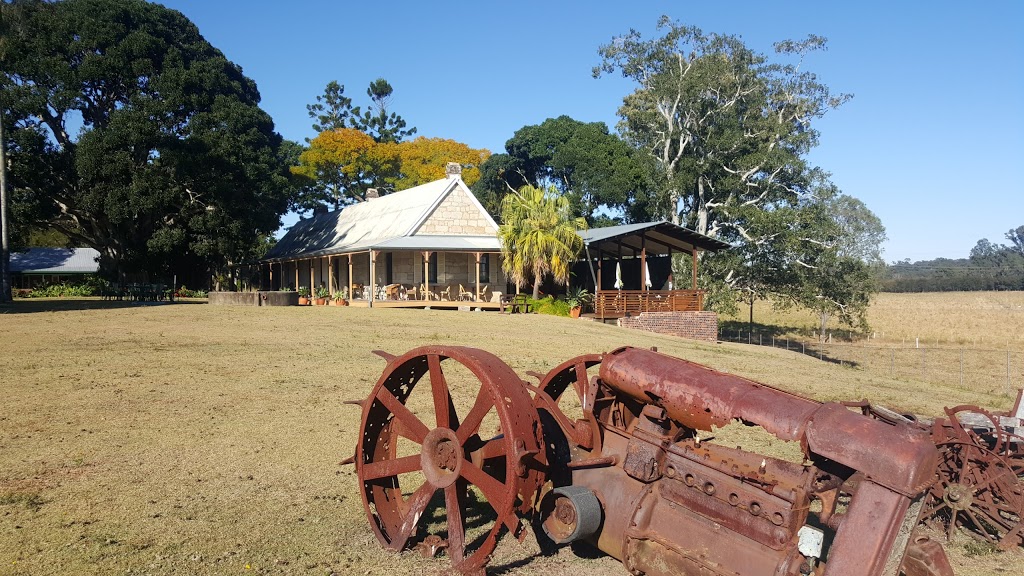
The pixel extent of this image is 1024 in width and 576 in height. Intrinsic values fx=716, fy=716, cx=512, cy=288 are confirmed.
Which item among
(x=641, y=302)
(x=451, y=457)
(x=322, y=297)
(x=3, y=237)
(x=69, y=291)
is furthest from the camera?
(x=69, y=291)

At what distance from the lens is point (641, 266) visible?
29.8m

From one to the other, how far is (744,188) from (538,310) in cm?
1618

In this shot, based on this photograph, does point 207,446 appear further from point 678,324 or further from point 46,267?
point 46,267

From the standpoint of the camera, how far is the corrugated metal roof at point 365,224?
3328 cm

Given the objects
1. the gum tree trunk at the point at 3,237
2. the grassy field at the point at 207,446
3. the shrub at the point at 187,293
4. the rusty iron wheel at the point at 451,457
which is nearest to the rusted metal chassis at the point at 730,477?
the rusty iron wheel at the point at 451,457

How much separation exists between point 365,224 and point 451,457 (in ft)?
112

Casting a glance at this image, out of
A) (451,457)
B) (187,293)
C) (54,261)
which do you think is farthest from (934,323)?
(54,261)

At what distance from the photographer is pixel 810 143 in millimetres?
41438

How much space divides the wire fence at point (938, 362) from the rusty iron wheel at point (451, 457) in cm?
1738

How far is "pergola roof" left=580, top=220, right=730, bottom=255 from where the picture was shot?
27.7 meters

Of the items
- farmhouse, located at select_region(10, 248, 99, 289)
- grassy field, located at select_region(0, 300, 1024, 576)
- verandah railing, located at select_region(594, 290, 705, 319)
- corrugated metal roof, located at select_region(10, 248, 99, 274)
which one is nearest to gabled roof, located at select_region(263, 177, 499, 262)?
verandah railing, located at select_region(594, 290, 705, 319)

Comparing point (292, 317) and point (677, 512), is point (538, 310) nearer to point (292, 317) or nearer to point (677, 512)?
point (292, 317)

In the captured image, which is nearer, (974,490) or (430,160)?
(974,490)

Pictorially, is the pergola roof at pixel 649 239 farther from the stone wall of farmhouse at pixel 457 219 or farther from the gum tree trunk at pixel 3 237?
the gum tree trunk at pixel 3 237
